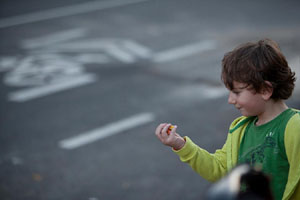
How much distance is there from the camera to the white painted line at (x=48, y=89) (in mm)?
7559

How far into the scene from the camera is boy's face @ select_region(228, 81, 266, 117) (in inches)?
96.2

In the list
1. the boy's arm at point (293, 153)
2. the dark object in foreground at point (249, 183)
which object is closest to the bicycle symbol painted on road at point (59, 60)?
the boy's arm at point (293, 153)

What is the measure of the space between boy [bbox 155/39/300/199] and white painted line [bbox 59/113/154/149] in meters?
3.72

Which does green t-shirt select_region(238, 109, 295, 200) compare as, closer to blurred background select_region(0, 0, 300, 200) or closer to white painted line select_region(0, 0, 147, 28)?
blurred background select_region(0, 0, 300, 200)

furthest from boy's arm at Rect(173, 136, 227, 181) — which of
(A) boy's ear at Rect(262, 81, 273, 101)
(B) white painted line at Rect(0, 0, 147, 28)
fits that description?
(B) white painted line at Rect(0, 0, 147, 28)

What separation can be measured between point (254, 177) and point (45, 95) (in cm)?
657

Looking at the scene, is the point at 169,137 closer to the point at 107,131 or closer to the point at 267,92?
the point at 267,92

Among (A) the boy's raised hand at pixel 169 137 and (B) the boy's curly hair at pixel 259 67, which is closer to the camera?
(B) the boy's curly hair at pixel 259 67

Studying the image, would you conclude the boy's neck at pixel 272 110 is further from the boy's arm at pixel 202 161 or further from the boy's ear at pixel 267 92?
the boy's arm at pixel 202 161

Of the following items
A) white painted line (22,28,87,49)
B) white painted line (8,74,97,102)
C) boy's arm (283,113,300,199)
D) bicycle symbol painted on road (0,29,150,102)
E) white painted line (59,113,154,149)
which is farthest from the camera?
white painted line (22,28,87,49)

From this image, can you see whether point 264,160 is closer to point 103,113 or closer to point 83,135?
point 83,135

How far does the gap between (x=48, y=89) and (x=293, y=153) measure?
5.93m

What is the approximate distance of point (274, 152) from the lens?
2.41m

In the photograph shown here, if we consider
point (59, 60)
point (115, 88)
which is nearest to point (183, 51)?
point (115, 88)
